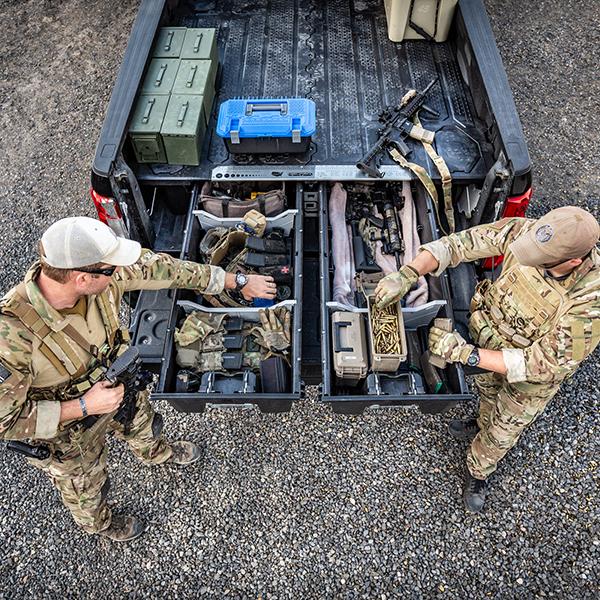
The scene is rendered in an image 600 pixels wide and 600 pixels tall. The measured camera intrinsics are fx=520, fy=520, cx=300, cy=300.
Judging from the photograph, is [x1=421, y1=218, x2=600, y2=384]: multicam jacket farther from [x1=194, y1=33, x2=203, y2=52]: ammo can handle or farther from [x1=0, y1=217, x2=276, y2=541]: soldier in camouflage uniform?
[x1=194, y1=33, x2=203, y2=52]: ammo can handle

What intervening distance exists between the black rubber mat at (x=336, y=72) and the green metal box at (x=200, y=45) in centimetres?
28

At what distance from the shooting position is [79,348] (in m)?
2.53

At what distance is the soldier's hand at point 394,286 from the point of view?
2.99m

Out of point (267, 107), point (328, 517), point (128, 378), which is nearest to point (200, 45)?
point (267, 107)

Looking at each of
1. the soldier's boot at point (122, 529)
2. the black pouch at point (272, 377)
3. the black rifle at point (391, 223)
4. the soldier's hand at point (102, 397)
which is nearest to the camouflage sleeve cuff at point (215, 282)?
the black pouch at point (272, 377)

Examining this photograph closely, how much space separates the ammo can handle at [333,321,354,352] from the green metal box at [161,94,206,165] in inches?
64.3

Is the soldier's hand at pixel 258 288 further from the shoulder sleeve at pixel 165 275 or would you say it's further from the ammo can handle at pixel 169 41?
the ammo can handle at pixel 169 41

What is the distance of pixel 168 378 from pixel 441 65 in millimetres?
3444

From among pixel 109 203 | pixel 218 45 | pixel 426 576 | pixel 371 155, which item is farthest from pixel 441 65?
pixel 426 576

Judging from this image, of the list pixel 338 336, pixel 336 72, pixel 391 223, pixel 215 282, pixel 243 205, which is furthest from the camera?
pixel 336 72

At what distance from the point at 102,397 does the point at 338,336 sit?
1314mm

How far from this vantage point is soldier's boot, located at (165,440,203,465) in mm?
3594

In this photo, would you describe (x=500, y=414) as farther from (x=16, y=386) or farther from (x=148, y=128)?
(x=148, y=128)

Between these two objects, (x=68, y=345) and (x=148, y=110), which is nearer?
(x=68, y=345)
